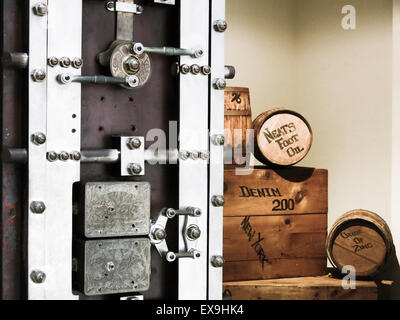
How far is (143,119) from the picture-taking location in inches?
82.6

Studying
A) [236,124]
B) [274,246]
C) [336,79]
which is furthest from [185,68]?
[336,79]

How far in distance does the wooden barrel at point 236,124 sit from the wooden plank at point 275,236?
0.36 meters

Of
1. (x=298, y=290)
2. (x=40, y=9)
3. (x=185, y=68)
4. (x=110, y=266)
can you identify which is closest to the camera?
(x=40, y=9)

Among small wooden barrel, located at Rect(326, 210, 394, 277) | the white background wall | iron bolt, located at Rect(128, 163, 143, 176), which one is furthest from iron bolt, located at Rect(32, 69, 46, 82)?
the white background wall

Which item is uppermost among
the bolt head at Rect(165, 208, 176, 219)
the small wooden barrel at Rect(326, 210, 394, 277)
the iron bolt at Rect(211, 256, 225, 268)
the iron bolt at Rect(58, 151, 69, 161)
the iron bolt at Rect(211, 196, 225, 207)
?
the iron bolt at Rect(58, 151, 69, 161)

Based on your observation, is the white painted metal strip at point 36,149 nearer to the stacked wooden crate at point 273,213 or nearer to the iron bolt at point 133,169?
the iron bolt at point 133,169

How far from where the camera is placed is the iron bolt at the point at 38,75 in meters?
1.87

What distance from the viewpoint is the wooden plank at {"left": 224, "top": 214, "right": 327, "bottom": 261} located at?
362cm

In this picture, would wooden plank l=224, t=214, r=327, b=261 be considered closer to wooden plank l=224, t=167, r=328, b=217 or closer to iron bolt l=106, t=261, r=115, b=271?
wooden plank l=224, t=167, r=328, b=217

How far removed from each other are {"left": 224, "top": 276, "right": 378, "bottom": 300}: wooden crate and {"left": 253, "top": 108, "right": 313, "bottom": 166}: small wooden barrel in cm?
67

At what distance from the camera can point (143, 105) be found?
2.10 m

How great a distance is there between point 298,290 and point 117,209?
6.13 feet

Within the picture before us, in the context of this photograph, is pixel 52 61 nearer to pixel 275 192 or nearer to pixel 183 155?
pixel 183 155
